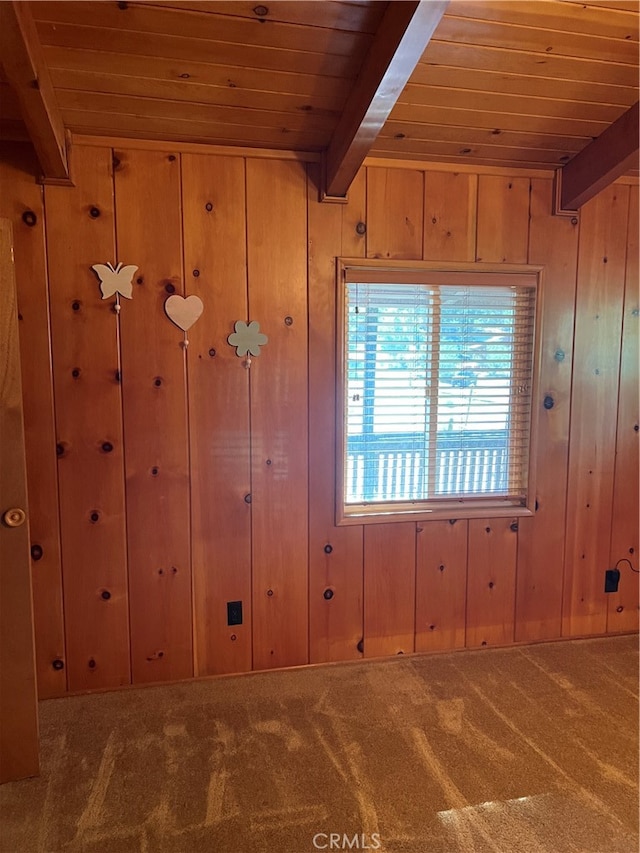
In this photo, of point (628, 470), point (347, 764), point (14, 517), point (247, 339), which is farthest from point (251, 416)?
point (628, 470)

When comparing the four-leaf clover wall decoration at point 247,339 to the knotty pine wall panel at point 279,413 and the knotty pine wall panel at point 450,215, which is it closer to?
the knotty pine wall panel at point 279,413

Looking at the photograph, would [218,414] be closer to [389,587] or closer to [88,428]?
[88,428]

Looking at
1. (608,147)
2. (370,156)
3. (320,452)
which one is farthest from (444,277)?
(320,452)

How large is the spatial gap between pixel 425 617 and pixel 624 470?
1.25m

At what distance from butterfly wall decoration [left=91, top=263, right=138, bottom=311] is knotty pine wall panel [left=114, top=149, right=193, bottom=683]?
1.1 inches

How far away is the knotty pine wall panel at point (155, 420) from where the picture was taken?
6.50 ft

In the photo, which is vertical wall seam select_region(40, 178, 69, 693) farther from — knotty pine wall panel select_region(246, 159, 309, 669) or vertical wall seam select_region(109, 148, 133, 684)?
knotty pine wall panel select_region(246, 159, 309, 669)

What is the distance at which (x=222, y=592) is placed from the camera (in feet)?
7.22

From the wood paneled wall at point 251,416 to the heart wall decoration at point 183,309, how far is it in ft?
0.11

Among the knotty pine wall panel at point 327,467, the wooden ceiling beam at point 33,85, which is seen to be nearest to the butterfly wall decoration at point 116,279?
the wooden ceiling beam at point 33,85

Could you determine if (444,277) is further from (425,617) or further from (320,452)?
(425,617)

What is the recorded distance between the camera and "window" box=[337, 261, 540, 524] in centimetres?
222

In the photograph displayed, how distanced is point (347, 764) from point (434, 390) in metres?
1.51

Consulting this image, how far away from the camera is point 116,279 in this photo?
1973mm
